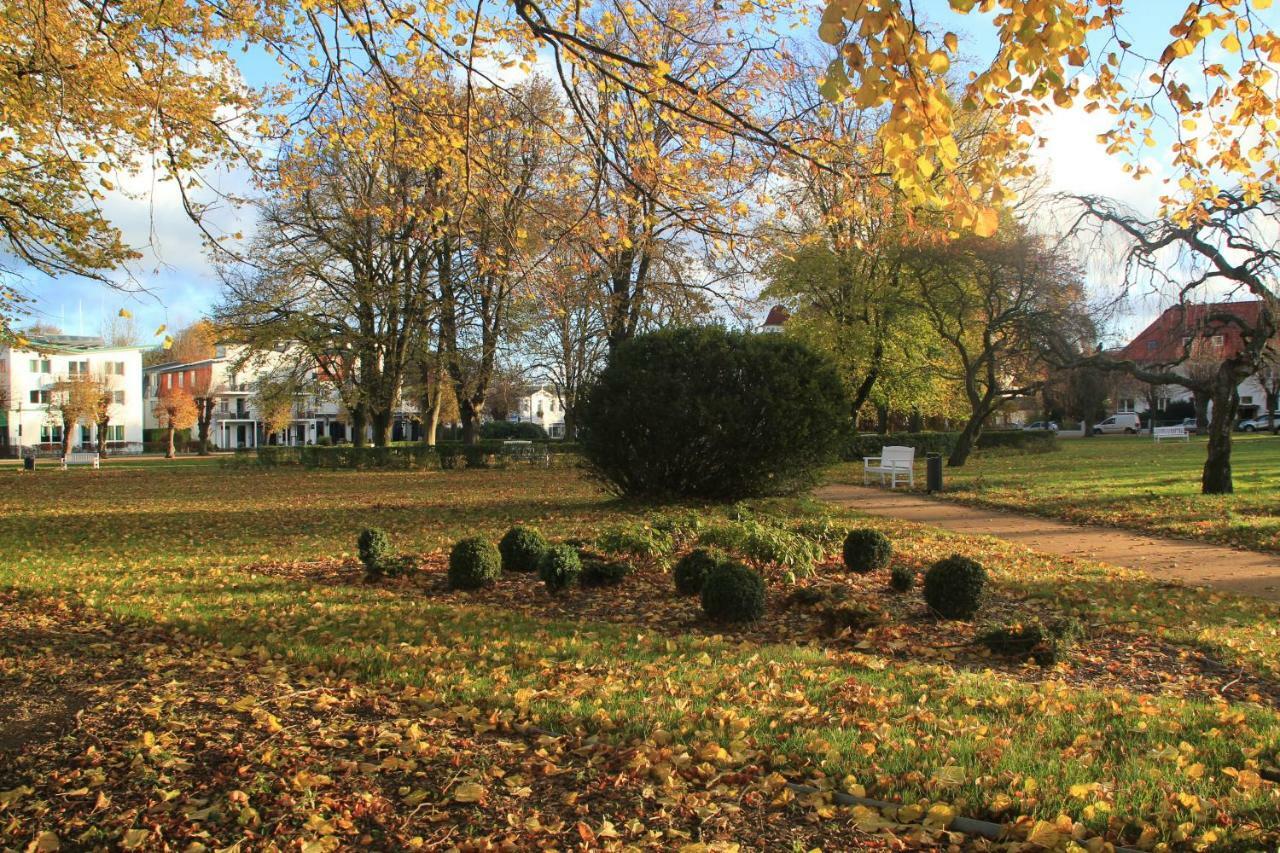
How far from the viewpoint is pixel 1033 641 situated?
562 cm

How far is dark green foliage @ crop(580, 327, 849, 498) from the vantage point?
1298 centimetres

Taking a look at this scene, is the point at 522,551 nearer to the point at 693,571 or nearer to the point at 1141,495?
the point at 693,571

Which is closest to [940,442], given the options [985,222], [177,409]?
[985,222]

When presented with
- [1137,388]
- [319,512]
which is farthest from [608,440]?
[1137,388]

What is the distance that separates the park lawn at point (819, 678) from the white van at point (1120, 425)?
210 feet

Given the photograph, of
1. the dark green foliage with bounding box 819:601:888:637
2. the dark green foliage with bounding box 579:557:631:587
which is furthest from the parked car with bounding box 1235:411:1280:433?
the dark green foliage with bounding box 579:557:631:587

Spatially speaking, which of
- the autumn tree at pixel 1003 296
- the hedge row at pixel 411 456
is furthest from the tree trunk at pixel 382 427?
the autumn tree at pixel 1003 296

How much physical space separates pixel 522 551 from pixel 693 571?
1.92 m

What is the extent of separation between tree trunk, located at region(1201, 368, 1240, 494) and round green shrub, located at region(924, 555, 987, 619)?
1131 centimetres

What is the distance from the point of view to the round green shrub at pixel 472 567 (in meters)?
7.71

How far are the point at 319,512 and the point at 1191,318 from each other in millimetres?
16272

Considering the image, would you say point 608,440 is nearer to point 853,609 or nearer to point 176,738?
point 853,609

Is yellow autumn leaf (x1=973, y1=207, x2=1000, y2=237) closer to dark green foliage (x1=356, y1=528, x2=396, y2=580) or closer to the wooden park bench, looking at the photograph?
dark green foliage (x1=356, y1=528, x2=396, y2=580)

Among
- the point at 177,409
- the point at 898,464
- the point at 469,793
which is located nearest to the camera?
the point at 469,793
